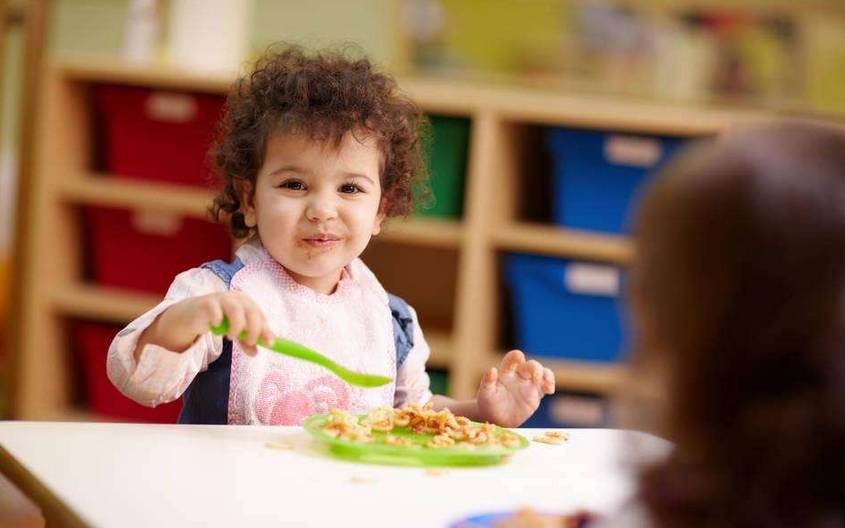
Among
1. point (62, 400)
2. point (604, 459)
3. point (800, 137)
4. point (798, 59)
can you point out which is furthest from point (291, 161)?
point (798, 59)

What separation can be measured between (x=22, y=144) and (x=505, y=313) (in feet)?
3.89

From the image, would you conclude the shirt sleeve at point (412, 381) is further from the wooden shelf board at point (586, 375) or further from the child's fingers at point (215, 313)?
the wooden shelf board at point (586, 375)

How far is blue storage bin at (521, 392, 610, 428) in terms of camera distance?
259 cm

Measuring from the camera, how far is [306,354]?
100 centimetres

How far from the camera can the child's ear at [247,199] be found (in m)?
1.28

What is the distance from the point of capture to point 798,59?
3.42 metres

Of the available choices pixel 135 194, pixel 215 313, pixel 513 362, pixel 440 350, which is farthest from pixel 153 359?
pixel 135 194

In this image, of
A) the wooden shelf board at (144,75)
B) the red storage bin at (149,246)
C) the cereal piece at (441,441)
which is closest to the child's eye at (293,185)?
the cereal piece at (441,441)

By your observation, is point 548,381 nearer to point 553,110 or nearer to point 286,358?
point 286,358

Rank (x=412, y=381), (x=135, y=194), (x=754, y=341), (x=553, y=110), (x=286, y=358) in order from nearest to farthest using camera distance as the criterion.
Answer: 1. (x=754, y=341)
2. (x=286, y=358)
3. (x=412, y=381)
4. (x=553, y=110)
5. (x=135, y=194)

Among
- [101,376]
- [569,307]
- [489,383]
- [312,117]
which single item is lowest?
[101,376]

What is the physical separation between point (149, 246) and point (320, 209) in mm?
1738

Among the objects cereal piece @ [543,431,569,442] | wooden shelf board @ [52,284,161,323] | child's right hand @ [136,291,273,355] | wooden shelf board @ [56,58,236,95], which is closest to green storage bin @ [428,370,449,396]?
wooden shelf board @ [52,284,161,323]

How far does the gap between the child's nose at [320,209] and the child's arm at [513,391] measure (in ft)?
0.71
